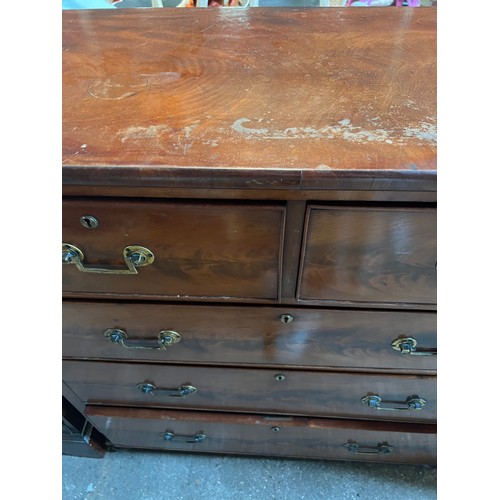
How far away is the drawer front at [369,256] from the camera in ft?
1.39

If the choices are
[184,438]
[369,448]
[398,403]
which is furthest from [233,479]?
[398,403]

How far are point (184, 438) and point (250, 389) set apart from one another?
0.29m

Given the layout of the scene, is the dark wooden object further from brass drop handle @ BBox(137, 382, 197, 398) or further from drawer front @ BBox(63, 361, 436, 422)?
brass drop handle @ BBox(137, 382, 197, 398)

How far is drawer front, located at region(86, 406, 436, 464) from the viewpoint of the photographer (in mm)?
823

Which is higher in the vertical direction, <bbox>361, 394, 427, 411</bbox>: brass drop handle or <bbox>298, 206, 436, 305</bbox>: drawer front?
<bbox>298, 206, 436, 305</bbox>: drawer front

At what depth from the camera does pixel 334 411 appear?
0.79 meters

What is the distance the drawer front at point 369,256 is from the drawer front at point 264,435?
1.40 ft

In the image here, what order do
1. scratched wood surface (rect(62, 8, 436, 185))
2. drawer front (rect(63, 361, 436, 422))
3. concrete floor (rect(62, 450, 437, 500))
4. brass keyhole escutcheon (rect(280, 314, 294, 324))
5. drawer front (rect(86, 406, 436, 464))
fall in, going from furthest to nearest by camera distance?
concrete floor (rect(62, 450, 437, 500))
drawer front (rect(86, 406, 436, 464))
drawer front (rect(63, 361, 436, 422))
brass keyhole escutcheon (rect(280, 314, 294, 324))
scratched wood surface (rect(62, 8, 436, 185))

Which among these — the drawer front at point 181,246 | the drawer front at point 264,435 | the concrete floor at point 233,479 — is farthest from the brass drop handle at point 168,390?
the concrete floor at point 233,479

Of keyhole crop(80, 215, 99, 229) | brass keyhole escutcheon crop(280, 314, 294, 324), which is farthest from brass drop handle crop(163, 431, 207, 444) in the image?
keyhole crop(80, 215, 99, 229)

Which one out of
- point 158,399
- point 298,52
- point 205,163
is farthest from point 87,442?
point 298,52

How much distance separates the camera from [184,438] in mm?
917

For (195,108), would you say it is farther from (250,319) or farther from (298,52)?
(250,319)

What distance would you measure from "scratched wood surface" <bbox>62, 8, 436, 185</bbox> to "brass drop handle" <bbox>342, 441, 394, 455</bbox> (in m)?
0.72
